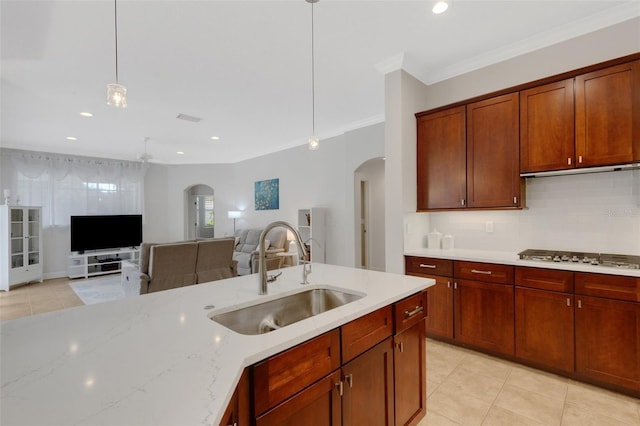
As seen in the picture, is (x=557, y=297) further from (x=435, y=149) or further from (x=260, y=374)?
(x=260, y=374)

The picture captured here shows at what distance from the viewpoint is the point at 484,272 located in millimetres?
2605

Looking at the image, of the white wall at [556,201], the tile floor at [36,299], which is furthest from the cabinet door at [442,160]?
the tile floor at [36,299]

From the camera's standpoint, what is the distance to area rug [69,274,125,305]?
4.88 meters

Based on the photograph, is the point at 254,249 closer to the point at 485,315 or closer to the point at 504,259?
the point at 485,315

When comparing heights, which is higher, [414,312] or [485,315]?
[414,312]

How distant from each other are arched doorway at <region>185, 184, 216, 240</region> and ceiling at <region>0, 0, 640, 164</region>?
4.16 metres

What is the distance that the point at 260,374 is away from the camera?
920 mm

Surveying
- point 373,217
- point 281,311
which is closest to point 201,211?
point 373,217

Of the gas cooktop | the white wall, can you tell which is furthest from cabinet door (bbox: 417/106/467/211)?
the gas cooktop

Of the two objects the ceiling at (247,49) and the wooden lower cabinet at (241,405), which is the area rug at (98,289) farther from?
the wooden lower cabinet at (241,405)

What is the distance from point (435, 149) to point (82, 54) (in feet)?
11.9

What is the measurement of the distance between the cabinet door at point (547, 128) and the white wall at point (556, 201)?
0.29 meters

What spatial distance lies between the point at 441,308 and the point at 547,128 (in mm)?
1868

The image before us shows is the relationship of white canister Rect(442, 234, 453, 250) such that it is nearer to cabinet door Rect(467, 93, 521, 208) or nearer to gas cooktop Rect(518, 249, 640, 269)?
cabinet door Rect(467, 93, 521, 208)
